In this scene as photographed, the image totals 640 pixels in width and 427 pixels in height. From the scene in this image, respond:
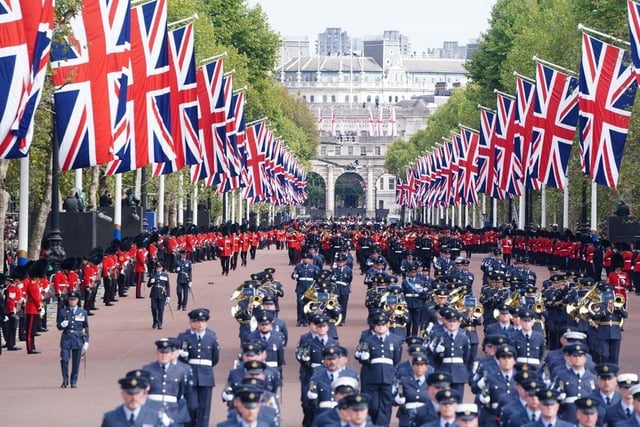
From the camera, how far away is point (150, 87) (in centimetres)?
3819

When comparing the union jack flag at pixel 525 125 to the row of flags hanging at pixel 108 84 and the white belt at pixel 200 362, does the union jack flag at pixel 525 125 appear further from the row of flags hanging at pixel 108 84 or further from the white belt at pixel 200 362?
the white belt at pixel 200 362

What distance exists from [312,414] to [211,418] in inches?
102

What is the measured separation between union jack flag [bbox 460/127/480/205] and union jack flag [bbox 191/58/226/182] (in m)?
20.3

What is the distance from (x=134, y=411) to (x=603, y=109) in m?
25.3

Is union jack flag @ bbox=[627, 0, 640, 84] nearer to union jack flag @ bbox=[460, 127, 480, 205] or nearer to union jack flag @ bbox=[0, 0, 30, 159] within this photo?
union jack flag @ bbox=[0, 0, 30, 159]

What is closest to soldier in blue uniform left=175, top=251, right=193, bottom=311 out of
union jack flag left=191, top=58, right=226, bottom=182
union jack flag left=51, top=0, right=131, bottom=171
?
union jack flag left=51, top=0, right=131, bottom=171

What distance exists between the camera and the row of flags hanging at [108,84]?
915 inches

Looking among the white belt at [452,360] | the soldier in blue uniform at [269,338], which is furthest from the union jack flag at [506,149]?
the soldier in blue uniform at [269,338]

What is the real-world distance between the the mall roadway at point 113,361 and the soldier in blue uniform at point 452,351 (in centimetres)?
204

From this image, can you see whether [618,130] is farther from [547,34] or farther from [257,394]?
[547,34]

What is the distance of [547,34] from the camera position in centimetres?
7125

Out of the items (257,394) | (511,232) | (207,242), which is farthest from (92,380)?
(511,232)

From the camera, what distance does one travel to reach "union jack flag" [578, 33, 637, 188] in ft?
123

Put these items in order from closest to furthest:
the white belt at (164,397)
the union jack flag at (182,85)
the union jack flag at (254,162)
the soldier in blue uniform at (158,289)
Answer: the white belt at (164,397) → the soldier in blue uniform at (158,289) → the union jack flag at (182,85) → the union jack flag at (254,162)
